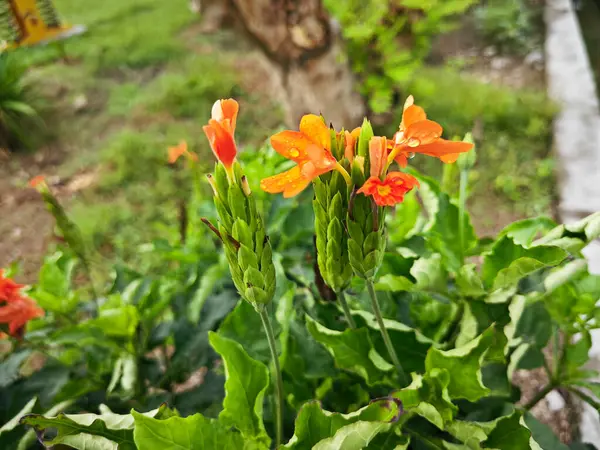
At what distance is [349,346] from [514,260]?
32 cm

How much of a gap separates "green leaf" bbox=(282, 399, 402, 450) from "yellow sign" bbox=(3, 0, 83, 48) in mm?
1362

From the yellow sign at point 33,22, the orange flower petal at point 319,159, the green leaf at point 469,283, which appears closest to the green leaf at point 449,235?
the green leaf at point 469,283

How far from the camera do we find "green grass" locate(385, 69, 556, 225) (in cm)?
260

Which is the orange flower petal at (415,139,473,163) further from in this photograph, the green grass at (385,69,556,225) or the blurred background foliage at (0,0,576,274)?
the green grass at (385,69,556,225)

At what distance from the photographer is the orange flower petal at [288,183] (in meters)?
0.69

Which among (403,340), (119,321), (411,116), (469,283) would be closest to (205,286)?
(119,321)

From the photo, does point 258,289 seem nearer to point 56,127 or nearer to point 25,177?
point 25,177

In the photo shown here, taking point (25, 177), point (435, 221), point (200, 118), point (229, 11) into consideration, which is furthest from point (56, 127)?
point (435, 221)

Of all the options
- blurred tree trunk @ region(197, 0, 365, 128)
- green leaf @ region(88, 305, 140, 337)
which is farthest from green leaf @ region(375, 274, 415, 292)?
blurred tree trunk @ region(197, 0, 365, 128)

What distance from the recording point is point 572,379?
1.08 m

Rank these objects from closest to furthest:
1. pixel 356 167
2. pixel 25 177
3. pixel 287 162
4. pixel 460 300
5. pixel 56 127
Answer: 1. pixel 356 167
2. pixel 460 300
3. pixel 287 162
4. pixel 25 177
5. pixel 56 127

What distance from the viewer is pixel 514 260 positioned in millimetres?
884

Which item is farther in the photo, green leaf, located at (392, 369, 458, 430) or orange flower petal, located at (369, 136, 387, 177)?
green leaf, located at (392, 369, 458, 430)

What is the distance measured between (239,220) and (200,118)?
304 cm
